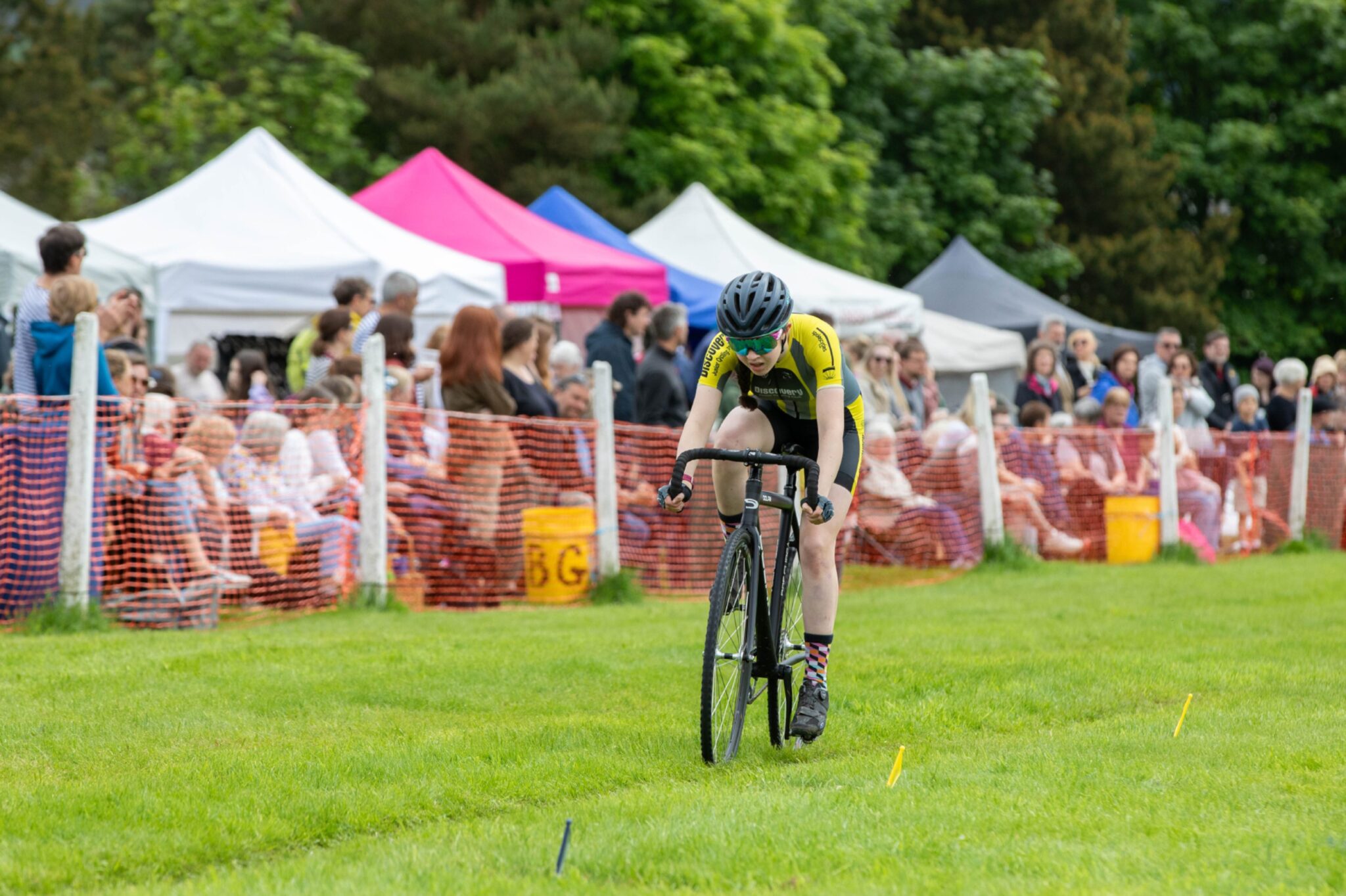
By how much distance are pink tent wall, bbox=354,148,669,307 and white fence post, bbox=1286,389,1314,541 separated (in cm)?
706

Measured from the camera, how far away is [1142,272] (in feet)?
146

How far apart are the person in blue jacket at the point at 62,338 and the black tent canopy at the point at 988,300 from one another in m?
20.9

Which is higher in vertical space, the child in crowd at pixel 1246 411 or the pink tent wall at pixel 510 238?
the pink tent wall at pixel 510 238

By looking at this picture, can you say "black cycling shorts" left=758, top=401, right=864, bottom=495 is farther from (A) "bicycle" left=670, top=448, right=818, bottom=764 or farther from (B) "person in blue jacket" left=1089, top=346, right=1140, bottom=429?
(B) "person in blue jacket" left=1089, top=346, right=1140, bottom=429

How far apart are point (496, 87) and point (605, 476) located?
74.4ft

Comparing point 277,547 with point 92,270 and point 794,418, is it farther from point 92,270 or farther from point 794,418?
point 794,418

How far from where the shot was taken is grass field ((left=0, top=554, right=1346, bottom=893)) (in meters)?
5.01

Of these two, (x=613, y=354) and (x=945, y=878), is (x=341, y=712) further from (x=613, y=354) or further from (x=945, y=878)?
(x=613, y=354)

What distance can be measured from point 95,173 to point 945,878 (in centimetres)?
4197

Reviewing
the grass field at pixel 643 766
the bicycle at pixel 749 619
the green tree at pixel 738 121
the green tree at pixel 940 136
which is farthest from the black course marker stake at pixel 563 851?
the green tree at pixel 940 136

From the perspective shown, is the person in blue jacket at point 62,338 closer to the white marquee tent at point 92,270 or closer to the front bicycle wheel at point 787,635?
the white marquee tent at point 92,270

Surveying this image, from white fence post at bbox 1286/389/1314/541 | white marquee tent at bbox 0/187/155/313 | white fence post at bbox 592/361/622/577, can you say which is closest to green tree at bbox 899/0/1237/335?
white fence post at bbox 1286/389/1314/541

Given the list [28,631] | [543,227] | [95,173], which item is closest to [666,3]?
[95,173]

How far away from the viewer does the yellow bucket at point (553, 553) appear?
42.8 ft
